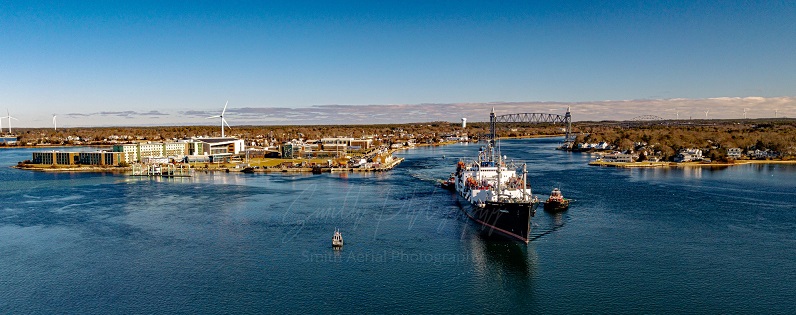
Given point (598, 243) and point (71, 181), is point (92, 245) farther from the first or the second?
point (71, 181)

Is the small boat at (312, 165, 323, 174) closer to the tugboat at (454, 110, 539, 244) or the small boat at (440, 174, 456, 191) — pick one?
the small boat at (440, 174, 456, 191)

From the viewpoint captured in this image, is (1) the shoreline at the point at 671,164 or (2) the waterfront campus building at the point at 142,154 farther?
(2) the waterfront campus building at the point at 142,154

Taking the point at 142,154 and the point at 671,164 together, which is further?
the point at 142,154

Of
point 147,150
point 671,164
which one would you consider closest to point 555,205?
point 671,164

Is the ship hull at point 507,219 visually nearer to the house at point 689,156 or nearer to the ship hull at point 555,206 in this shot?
the ship hull at point 555,206

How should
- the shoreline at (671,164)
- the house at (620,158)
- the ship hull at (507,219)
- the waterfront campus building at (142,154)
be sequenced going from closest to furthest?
the ship hull at (507,219), the shoreline at (671,164), the waterfront campus building at (142,154), the house at (620,158)

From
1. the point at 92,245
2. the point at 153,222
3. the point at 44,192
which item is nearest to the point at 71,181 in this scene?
the point at 44,192

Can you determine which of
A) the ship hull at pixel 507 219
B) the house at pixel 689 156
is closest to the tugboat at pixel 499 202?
the ship hull at pixel 507 219

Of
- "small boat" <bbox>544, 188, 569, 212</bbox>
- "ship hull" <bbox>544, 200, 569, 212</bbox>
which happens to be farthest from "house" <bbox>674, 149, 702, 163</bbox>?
"ship hull" <bbox>544, 200, 569, 212</bbox>

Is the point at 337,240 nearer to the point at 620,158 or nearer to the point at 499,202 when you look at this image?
the point at 499,202
